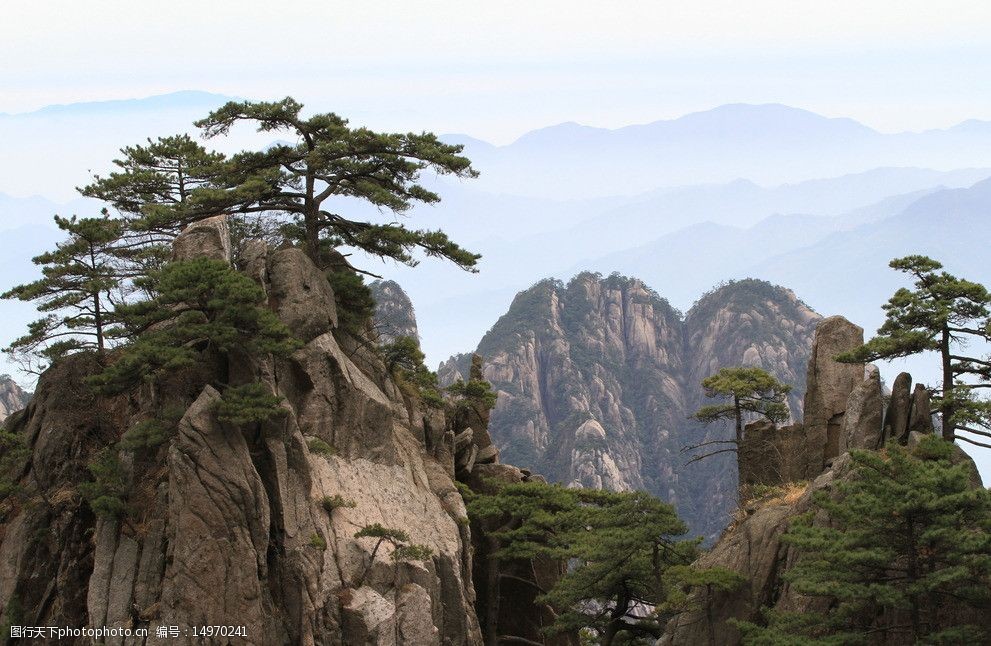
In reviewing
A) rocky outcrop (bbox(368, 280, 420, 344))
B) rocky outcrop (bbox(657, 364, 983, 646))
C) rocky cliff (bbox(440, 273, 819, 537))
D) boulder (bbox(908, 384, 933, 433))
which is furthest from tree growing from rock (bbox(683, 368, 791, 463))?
rocky cliff (bbox(440, 273, 819, 537))

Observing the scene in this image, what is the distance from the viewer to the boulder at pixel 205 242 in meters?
32.2

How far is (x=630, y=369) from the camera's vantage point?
139125 mm

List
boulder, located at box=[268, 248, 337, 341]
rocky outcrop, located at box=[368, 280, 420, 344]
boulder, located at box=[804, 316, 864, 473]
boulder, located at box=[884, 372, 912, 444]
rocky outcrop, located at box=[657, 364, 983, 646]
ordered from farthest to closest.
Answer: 1. rocky outcrop, located at box=[368, 280, 420, 344]
2. boulder, located at box=[804, 316, 864, 473]
3. boulder, located at box=[268, 248, 337, 341]
4. boulder, located at box=[884, 372, 912, 444]
5. rocky outcrop, located at box=[657, 364, 983, 646]

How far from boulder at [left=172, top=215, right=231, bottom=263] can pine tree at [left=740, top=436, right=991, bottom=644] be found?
15.3 meters

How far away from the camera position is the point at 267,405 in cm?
2925

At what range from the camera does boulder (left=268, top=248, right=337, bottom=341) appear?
1341 inches

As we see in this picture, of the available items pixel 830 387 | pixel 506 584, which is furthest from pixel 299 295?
pixel 830 387

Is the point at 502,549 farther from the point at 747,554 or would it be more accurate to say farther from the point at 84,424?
the point at 84,424

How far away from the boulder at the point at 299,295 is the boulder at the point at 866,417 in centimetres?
1379

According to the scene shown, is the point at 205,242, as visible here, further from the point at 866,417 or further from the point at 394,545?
the point at 866,417

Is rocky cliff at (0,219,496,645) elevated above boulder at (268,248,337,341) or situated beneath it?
situated beneath

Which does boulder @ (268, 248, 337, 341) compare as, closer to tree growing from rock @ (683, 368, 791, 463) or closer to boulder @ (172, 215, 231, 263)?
boulder @ (172, 215, 231, 263)

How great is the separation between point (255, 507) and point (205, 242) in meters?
7.28

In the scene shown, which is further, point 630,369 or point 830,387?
point 630,369
